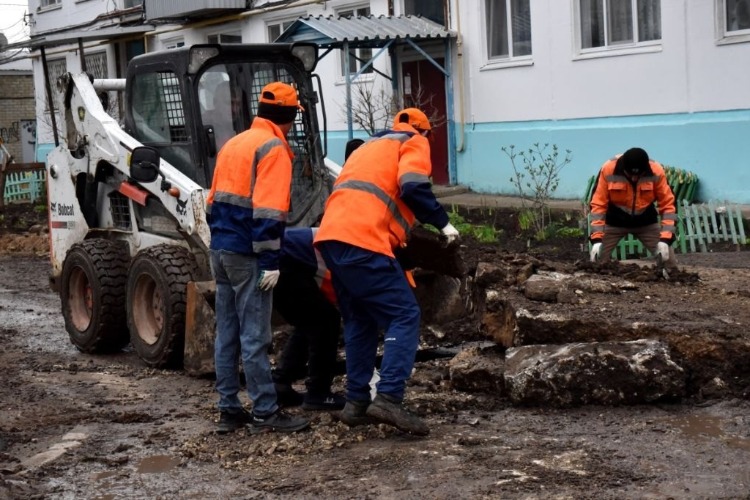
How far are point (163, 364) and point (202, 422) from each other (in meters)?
1.76

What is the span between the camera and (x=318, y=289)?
6.76 metres

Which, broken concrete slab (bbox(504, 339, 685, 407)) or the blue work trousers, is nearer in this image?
the blue work trousers

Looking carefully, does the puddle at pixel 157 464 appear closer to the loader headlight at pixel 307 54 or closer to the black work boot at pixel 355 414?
the black work boot at pixel 355 414

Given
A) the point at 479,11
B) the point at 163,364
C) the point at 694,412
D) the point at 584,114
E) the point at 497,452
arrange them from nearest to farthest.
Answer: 1. the point at 497,452
2. the point at 694,412
3. the point at 163,364
4. the point at 584,114
5. the point at 479,11

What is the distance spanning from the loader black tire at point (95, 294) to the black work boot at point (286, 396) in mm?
2564

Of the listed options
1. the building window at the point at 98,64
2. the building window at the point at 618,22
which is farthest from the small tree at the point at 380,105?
the building window at the point at 98,64

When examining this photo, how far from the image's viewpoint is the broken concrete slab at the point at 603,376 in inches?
256

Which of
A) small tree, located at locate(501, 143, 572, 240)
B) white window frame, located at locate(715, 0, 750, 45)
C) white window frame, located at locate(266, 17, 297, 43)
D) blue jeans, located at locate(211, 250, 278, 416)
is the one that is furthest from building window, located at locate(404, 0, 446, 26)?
blue jeans, located at locate(211, 250, 278, 416)

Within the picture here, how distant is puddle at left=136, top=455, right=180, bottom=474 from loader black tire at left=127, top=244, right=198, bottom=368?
7.49 feet

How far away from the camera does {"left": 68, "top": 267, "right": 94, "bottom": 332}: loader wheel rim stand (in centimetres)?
966

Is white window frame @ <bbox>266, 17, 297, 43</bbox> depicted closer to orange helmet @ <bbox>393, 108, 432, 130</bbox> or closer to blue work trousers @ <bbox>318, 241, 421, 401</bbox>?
orange helmet @ <bbox>393, 108, 432, 130</bbox>

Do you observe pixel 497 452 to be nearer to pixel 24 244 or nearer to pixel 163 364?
pixel 163 364

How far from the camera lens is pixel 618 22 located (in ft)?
56.0

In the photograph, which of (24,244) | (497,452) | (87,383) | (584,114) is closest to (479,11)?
(584,114)
